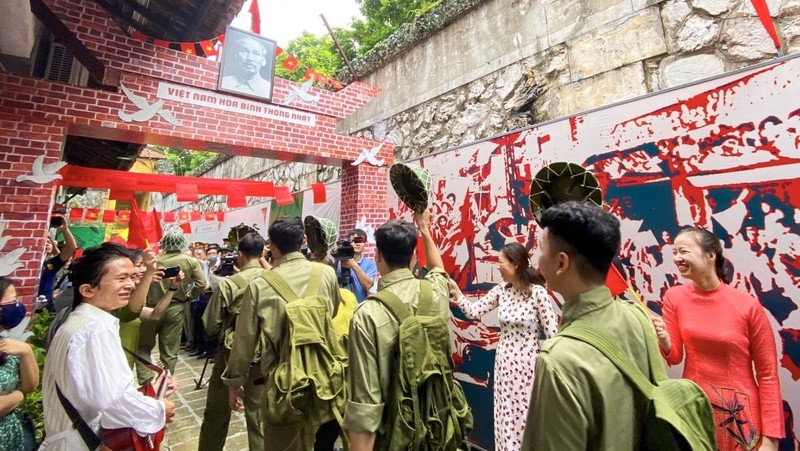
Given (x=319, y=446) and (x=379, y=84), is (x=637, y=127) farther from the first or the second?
(x=379, y=84)

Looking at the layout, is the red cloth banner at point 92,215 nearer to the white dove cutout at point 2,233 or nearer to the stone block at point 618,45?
the white dove cutout at point 2,233

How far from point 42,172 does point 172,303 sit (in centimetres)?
196

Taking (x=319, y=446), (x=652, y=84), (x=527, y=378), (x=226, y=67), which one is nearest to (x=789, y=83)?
(x=652, y=84)

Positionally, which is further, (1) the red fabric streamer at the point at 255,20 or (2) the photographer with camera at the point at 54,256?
(1) the red fabric streamer at the point at 255,20

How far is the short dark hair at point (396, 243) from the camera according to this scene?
1982 millimetres

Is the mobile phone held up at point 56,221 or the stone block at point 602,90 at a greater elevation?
the stone block at point 602,90

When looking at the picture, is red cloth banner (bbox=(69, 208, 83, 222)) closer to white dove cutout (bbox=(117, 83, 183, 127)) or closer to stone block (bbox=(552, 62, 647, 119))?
white dove cutout (bbox=(117, 83, 183, 127))

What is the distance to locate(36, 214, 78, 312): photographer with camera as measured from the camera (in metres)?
3.95

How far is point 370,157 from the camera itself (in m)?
5.99

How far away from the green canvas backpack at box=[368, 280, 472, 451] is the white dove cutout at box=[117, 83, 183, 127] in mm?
4054

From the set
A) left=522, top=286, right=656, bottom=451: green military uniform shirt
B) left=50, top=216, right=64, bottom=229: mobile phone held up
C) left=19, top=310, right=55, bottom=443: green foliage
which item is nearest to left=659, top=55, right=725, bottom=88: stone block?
left=522, top=286, right=656, bottom=451: green military uniform shirt

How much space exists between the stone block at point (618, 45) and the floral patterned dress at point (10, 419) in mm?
5163

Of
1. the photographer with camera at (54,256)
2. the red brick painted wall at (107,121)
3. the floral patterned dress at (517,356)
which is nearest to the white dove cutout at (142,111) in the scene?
the red brick painted wall at (107,121)

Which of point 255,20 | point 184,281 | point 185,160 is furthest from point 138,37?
point 185,160
